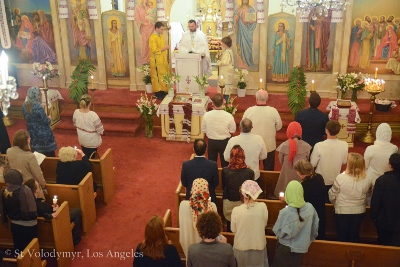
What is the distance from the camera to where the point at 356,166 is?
5703 mm

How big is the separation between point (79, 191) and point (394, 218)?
429 cm

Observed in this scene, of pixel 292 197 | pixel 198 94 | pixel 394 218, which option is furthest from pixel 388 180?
pixel 198 94

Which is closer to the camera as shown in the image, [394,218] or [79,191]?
[394,218]

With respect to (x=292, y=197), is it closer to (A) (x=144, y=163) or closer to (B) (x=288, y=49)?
(A) (x=144, y=163)

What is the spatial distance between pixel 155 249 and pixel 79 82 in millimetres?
8143

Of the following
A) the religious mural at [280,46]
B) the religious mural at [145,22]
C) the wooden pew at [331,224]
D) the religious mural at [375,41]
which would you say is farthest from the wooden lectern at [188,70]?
the wooden pew at [331,224]

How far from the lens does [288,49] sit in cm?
1246

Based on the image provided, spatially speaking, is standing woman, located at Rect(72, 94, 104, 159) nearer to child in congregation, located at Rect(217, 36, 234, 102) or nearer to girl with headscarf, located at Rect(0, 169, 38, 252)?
girl with headscarf, located at Rect(0, 169, 38, 252)

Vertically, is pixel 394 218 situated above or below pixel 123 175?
above

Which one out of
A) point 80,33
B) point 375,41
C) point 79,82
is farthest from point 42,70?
point 375,41

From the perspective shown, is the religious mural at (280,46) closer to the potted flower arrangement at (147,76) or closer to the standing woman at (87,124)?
the potted flower arrangement at (147,76)

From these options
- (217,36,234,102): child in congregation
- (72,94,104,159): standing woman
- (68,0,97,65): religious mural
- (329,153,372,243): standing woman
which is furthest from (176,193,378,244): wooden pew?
(68,0,97,65): religious mural

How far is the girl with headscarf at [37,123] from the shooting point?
7965 mm

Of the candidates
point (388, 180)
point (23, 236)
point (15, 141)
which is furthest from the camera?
point (15, 141)
